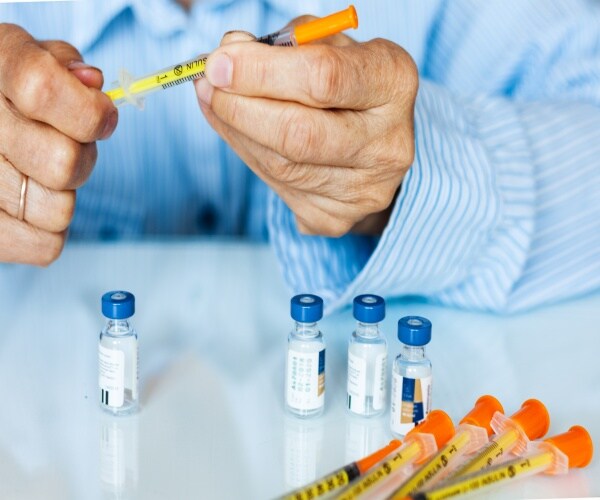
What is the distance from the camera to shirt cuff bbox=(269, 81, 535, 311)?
1.05m

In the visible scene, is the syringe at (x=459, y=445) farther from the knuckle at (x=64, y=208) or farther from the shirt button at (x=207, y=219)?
the shirt button at (x=207, y=219)

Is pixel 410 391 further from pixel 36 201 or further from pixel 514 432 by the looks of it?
pixel 36 201

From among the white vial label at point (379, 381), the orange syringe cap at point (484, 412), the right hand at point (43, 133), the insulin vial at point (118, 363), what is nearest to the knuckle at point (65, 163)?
the right hand at point (43, 133)

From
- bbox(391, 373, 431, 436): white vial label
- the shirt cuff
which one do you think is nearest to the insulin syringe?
the shirt cuff

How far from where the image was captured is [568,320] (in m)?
1.12

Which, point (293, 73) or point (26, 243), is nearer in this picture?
point (293, 73)

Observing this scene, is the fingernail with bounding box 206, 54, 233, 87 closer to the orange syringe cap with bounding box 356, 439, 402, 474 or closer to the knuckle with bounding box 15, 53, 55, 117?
the knuckle with bounding box 15, 53, 55, 117

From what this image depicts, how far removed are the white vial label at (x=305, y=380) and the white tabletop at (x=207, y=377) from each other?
0.02m

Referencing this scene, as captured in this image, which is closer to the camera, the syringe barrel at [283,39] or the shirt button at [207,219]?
the syringe barrel at [283,39]

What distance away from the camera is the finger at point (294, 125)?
84 centimetres

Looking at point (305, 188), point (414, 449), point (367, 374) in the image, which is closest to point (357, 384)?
point (367, 374)

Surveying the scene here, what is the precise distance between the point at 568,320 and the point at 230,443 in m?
0.51

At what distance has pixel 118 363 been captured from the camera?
89 centimetres

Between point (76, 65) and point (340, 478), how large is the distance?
20.5 inches
